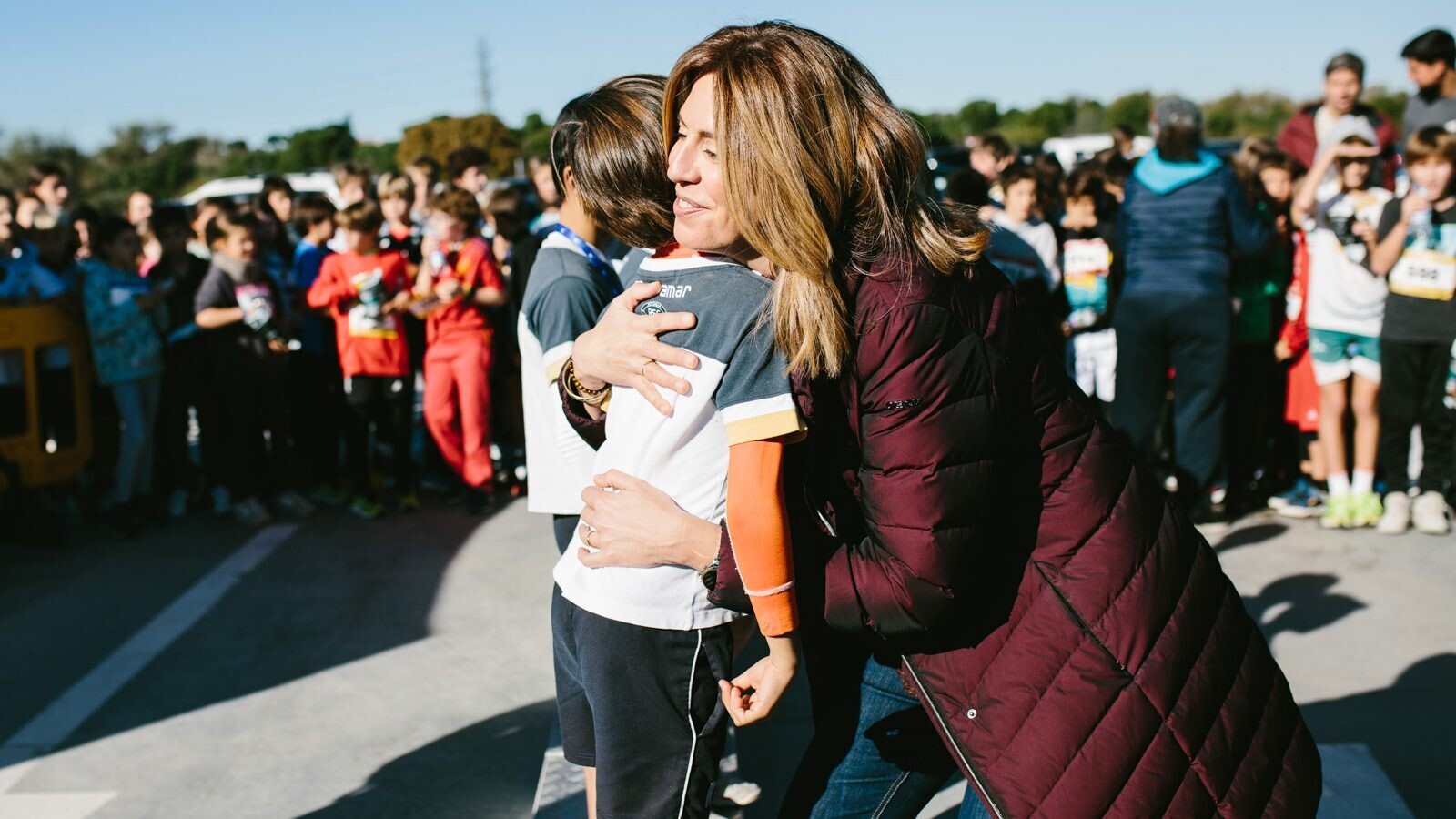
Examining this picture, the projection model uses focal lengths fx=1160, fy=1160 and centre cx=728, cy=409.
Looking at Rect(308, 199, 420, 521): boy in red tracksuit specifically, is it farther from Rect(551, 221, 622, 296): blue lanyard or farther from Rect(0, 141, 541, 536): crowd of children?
Rect(551, 221, 622, 296): blue lanyard

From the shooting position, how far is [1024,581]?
172 cm

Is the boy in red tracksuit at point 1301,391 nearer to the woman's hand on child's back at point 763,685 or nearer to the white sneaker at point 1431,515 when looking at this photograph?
the white sneaker at point 1431,515

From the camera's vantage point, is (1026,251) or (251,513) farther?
(251,513)

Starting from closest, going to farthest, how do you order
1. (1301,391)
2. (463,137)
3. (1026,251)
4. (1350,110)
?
(1026,251)
(1301,391)
(1350,110)
(463,137)

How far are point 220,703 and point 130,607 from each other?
1441mm

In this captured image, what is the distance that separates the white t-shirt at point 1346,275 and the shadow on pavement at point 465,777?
454 centimetres

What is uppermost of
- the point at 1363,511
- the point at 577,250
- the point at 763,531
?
the point at 577,250

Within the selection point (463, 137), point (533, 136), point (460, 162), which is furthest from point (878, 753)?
point (533, 136)

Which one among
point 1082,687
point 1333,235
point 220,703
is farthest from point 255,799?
point 1333,235

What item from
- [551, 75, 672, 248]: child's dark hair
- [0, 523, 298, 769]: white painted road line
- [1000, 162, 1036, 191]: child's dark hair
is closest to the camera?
[551, 75, 672, 248]: child's dark hair

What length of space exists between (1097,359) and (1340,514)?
148 centimetres

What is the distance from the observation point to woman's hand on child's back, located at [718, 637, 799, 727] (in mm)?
1798

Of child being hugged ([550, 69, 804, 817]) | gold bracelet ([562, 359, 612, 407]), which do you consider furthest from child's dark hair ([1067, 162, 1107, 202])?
gold bracelet ([562, 359, 612, 407])

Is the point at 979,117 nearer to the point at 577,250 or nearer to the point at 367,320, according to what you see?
the point at 367,320
